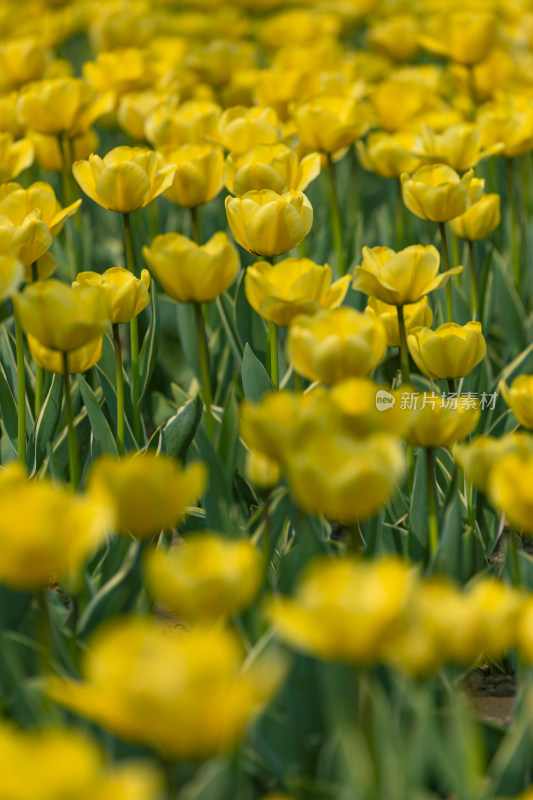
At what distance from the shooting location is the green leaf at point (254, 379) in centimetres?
207

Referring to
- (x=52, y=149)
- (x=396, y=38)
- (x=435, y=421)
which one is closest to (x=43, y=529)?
(x=435, y=421)

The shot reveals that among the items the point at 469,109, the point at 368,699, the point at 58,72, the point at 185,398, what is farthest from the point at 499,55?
the point at 368,699

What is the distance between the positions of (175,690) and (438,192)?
1449 millimetres

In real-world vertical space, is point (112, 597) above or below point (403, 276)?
below

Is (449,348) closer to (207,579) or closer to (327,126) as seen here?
(207,579)

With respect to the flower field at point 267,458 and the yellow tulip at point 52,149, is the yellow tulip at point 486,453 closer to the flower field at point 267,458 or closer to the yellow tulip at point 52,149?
the flower field at point 267,458

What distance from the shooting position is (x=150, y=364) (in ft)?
7.64

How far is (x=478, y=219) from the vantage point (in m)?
2.35

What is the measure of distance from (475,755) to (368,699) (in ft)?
0.43

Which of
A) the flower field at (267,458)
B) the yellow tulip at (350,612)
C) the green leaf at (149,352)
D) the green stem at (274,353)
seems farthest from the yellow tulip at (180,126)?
the yellow tulip at (350,612)

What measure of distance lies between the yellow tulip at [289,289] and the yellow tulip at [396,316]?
0.26 metres

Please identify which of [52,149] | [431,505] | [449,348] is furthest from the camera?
[52,149]

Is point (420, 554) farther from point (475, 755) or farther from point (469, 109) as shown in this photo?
point (469, 109)

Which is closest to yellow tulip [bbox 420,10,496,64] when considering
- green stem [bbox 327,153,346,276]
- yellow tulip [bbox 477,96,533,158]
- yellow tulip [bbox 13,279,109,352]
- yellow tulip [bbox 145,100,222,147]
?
yellow tulip [bbox 477,96,533,158]
